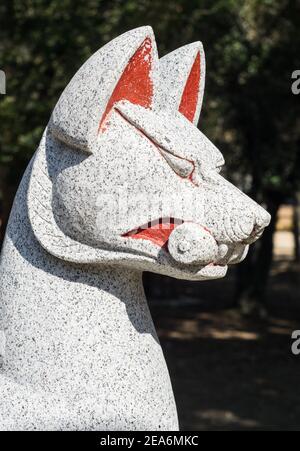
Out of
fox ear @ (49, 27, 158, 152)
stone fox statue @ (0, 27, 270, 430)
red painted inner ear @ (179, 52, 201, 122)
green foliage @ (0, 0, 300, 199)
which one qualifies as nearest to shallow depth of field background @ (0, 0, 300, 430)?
green foliage @ (0, 0, 300, 199)

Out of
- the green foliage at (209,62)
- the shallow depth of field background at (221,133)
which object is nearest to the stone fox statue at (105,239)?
the shallow depth of field background at (221,133)

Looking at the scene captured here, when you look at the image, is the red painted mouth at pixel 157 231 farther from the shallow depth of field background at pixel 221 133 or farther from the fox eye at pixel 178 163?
the shallow depth of field background at pixel 221 133

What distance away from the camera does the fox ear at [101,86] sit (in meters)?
2.55

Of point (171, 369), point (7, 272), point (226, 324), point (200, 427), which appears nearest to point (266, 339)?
point (226, 324)

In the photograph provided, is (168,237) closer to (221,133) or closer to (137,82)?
(137,82)

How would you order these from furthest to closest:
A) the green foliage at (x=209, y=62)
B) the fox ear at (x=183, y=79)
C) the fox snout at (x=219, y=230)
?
the green foliage at (x=209, y=62) < the fox ear at (x=183, y=79) < the fox snout at (x=219, y=230)

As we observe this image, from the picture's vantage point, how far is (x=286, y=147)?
1113 centimetres

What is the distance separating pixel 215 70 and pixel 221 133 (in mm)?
1569

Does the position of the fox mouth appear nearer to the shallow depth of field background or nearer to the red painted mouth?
the red painted mouth

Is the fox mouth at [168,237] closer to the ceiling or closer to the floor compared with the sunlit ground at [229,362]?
closer to the floor

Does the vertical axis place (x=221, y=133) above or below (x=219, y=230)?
above

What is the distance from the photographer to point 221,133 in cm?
1218

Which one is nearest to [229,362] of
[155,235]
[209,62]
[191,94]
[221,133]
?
[221,133]

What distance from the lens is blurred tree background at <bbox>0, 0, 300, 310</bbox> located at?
7453mm
